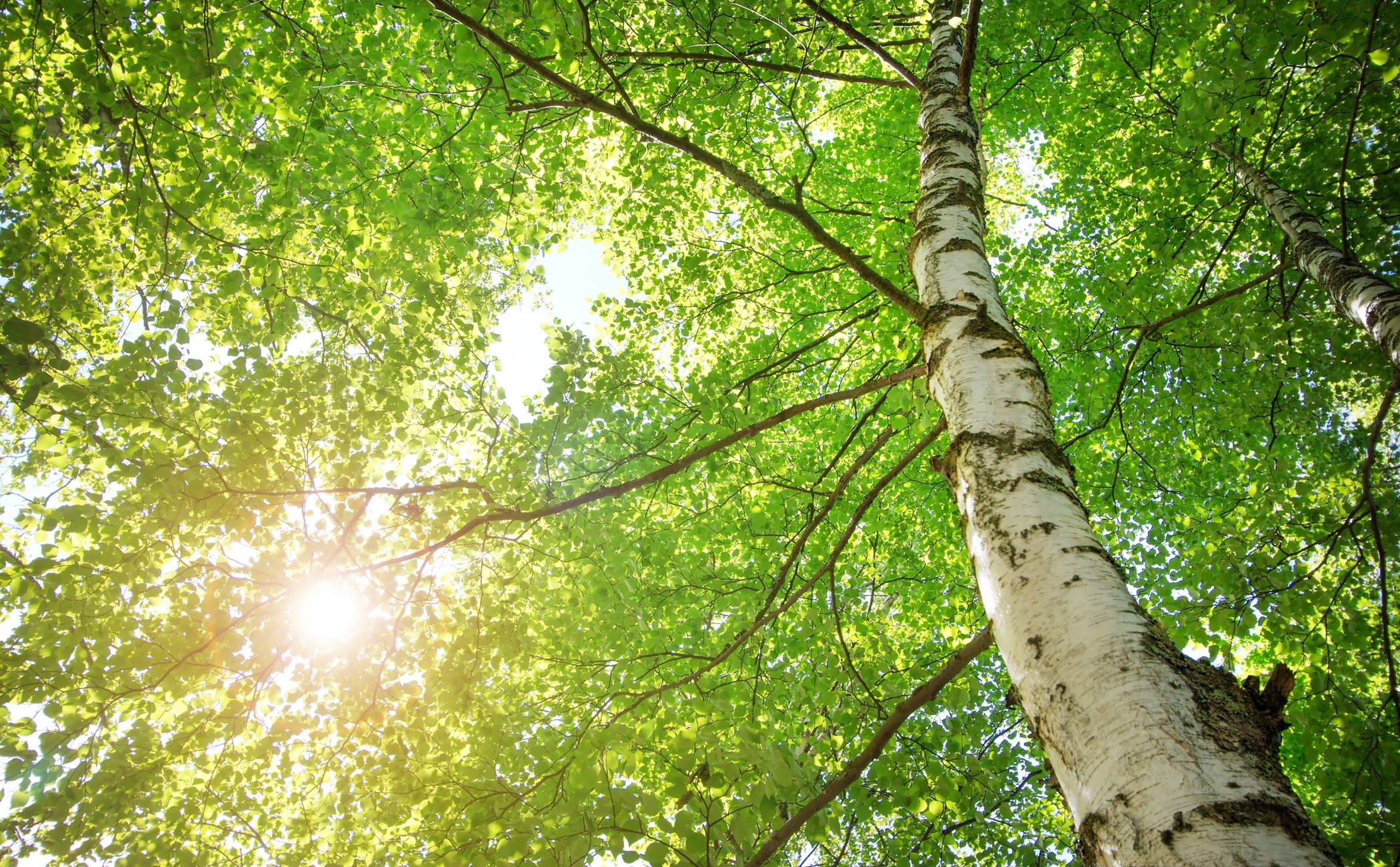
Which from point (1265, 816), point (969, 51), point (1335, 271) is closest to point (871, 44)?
point (969, 51)

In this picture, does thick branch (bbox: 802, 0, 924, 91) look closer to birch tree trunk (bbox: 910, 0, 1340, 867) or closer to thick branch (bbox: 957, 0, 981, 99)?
thick branch (bbox: 957, 0, 981, 99)

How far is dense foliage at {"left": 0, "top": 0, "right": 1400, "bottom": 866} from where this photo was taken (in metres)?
2.91

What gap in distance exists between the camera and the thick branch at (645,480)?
103 inches

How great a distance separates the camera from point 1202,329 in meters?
4.80

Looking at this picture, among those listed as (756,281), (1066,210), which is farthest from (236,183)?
A: (1066,210)

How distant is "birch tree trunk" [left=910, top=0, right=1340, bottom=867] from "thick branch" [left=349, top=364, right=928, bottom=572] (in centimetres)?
51

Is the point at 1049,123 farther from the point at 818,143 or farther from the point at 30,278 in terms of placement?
the point at 30,278

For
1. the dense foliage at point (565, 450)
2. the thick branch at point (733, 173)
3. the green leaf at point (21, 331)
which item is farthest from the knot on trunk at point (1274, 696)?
the green leaf at point (21, 331)

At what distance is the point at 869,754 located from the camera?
2316mm

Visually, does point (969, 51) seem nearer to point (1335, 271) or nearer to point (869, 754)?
point (1335, 271)

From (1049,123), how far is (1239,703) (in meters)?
8.38

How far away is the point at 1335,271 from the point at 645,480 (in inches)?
181

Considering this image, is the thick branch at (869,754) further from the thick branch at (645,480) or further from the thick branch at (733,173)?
the thick branch at (733,173)

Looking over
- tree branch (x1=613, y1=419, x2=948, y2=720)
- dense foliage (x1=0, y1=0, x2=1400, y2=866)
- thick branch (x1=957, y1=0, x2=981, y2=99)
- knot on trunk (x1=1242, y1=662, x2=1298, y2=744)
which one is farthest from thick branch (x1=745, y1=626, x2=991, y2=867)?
thick branch (x1=957, y1=0, x2=981, y2=99)
